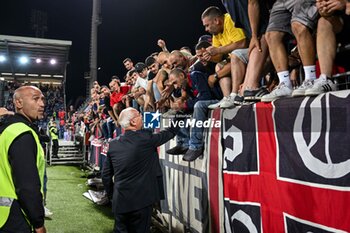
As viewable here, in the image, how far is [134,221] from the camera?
3.66 metres

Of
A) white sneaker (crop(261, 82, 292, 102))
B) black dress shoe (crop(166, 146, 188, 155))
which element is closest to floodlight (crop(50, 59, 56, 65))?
black dress shoe (crop(166, 146, 188, 155))

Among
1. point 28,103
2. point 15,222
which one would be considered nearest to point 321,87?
point 28,103

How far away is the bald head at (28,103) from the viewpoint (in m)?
2.74

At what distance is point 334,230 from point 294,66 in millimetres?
2033

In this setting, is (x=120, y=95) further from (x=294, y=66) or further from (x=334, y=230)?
(x=334, y=230)

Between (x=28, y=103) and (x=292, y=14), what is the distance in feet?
7.46

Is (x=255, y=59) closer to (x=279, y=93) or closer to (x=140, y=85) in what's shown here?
(x=279, y=93)

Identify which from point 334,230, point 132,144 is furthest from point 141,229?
point 334,230

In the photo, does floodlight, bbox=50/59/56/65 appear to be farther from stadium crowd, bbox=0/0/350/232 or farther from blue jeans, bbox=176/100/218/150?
blue jeans, bbox=176/100/218/150

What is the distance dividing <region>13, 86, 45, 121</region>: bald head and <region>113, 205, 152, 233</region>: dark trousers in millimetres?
1490

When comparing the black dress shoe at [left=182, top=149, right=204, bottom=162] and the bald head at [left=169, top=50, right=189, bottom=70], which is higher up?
the bald head at [left=169, top=50, right=189, bottom=70]

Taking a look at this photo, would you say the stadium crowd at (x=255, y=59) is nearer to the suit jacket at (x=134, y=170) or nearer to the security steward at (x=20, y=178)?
the suit jacket at (x=134, y=170)

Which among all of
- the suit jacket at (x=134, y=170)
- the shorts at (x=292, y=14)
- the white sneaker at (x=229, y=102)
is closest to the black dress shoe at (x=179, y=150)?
the suit jacket at (x=134, y=170)

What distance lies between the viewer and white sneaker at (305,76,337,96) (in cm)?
228
